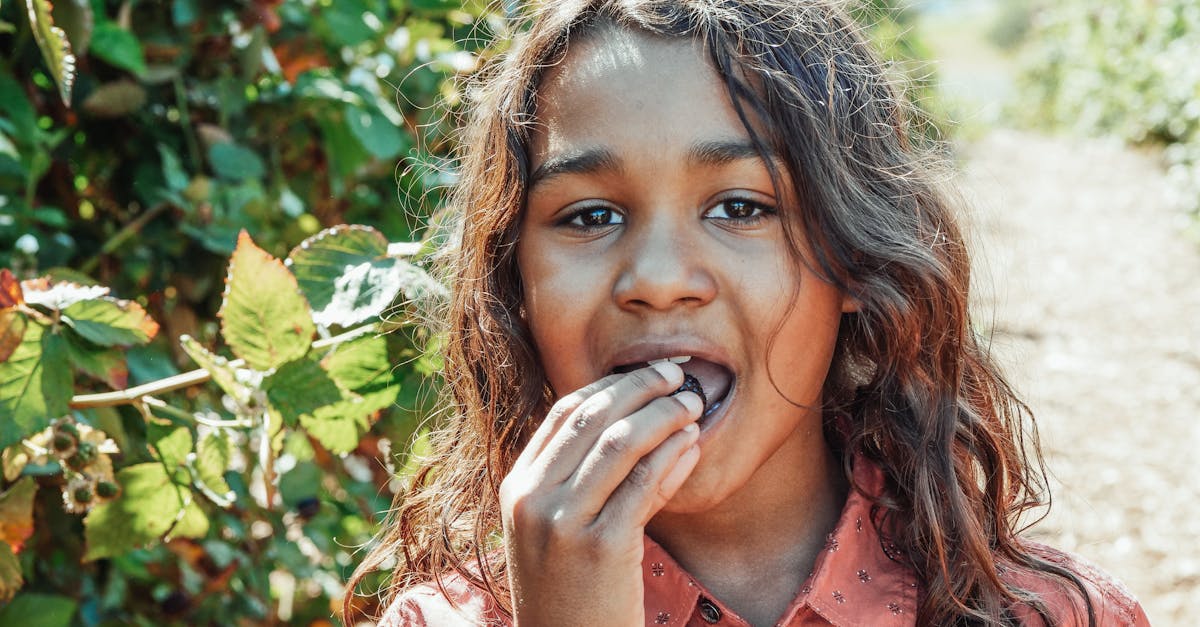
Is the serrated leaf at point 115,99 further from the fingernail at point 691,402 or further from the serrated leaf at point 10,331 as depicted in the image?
the fingernail at point 691,402

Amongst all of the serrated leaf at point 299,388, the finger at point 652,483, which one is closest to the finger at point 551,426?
the finger at point 652,483

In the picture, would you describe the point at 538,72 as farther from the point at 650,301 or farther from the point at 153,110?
the point at 153,110

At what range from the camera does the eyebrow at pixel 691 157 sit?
4.91 ft

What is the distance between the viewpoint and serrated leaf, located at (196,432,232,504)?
1466mm

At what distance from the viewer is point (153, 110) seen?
80.1 inches

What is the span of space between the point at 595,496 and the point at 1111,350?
5.78 m

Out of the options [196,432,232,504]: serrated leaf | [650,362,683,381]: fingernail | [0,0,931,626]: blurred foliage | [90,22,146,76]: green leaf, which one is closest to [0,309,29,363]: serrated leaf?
[0,0,931,626]: blurred foliage

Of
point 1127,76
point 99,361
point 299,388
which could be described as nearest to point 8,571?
point 99,361

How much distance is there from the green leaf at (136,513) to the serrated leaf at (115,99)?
65cm

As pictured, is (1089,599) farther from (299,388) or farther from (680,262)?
(299,388)

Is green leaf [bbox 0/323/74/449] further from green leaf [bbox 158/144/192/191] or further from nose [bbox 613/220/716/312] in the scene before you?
nose [bbox 613/220/716/312]

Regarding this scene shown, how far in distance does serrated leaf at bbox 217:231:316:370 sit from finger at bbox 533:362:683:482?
32cm

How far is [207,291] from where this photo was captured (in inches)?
80.6

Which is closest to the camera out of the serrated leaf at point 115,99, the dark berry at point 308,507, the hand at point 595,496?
the hand at point 595,496
